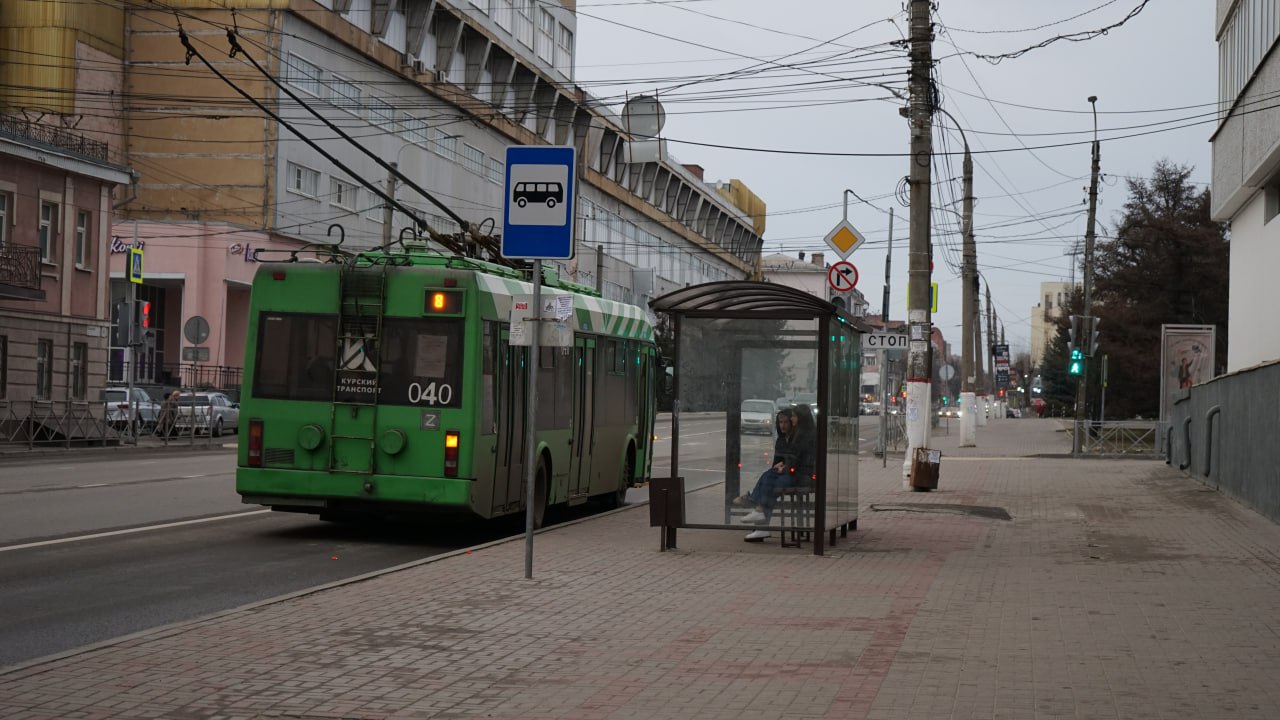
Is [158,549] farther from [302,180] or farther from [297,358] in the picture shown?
[302,180]

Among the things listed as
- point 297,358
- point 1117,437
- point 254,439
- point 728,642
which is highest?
point 297,358

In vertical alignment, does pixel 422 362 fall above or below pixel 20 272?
below

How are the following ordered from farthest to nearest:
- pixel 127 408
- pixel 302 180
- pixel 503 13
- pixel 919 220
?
pixel 503 13 → pixel 302 180 → pixel 127 408 → pixel 919 220

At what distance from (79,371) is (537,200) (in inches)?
1320

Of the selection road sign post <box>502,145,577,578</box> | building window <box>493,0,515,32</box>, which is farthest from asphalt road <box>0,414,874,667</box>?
building window <box>493,0,515,32</box>

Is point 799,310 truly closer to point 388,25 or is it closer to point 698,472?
point 698,472

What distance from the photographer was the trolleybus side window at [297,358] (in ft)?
48.7

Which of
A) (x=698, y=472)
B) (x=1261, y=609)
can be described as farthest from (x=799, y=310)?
(x=698, y=472)

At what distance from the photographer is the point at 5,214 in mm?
38656

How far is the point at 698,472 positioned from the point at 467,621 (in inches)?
772

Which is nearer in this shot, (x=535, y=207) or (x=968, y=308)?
(x=535, y=207)

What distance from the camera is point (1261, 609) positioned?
35.2ft

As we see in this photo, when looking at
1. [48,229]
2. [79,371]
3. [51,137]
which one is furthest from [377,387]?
[51,137]

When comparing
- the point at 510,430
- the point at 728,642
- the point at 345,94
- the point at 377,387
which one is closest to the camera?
the point at 728,642
